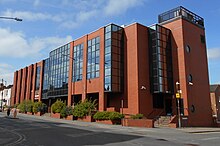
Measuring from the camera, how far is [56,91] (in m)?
47.2

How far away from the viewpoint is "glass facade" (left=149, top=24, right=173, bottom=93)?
34.1m

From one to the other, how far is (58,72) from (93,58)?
1228 cm

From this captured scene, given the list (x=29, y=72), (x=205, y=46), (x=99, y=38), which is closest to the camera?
(x=99, y=38)

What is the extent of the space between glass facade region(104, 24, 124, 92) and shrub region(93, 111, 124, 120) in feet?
13.9

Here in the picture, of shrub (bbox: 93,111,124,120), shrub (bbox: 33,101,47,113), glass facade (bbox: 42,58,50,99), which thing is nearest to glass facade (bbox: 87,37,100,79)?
shrub (bbox: 93,111,124,120)

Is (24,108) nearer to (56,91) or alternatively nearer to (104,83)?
(56,91)

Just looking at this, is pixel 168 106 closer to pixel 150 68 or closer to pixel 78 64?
pixel 150 68

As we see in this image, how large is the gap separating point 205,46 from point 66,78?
25.5 metres

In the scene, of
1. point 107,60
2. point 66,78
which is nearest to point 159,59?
point 107,60

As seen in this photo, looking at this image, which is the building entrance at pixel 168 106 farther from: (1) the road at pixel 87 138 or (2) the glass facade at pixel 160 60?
(1) the road at pixel 87 138

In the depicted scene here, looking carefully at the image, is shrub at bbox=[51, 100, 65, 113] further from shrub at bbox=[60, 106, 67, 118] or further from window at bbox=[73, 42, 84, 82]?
window at bbox=[73, 42, 84, 82]

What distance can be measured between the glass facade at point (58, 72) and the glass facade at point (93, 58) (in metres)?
6.56

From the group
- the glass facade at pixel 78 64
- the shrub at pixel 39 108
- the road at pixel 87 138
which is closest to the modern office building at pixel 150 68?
the glass facade at pixel 78 64

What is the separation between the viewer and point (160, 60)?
35.0 m
